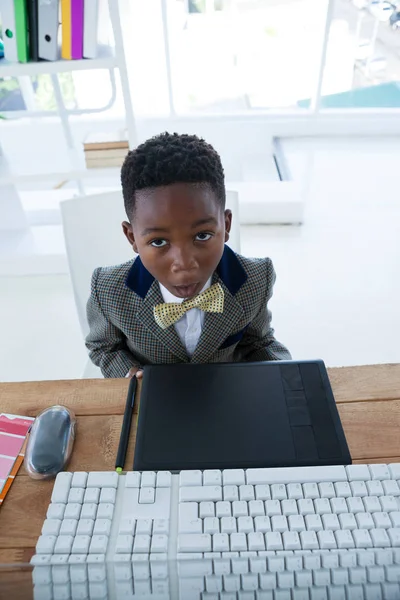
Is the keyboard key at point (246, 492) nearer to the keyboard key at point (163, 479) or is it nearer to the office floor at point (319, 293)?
the keyboard key at point (163, 479)

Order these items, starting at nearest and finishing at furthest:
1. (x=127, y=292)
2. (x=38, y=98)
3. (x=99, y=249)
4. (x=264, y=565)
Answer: (x=264, y=565) < (x=127, y=292) < (x=99, y=249) < (x=38, y=98)

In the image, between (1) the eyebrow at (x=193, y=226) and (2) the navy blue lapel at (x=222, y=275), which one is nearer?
(1) the eyebrow at (x=193, y=226)

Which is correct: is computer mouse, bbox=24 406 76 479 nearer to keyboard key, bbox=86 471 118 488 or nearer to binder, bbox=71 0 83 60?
keyboard key, bbox=86 471 118 488

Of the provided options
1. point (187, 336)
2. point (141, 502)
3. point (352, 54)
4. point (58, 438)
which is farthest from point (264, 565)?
point (352, 54)

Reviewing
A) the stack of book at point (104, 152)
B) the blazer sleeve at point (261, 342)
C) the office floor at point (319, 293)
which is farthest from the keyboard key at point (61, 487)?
the stack of book at point (104, 152)

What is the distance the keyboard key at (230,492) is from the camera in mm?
618

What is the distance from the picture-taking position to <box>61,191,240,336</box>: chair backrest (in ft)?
4.07

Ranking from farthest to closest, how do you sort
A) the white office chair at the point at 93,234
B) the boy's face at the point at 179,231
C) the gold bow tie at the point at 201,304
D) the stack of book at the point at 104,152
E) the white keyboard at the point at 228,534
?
the stack of book at the point at 104,152
the white office chair at the point at 93,234
the gold bow tie at the point at 201,304
the boy's face at the point at 179,231
the white keyboard at the point at 228,534

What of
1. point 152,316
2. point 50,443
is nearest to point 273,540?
point 50,443

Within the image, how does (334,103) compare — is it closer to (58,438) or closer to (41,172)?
(41,172)

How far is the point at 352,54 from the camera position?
3.74 meters

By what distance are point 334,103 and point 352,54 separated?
380 mm

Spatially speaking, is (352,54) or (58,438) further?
(352,54)

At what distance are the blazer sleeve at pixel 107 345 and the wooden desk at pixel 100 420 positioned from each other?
0.17 metres
